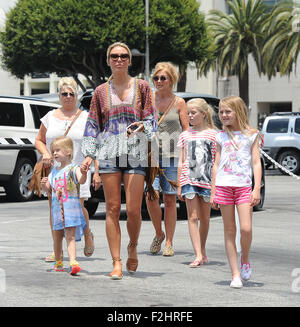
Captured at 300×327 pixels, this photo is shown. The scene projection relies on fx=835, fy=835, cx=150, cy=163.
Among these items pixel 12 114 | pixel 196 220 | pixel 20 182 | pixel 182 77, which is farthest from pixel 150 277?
pixel 182 77

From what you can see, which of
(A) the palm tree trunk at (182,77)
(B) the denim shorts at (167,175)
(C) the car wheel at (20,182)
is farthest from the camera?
(A) the palm tree trunk at (182,77)

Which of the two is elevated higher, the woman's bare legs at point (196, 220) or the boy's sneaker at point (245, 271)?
the woman's bare legs at point (196, 220)

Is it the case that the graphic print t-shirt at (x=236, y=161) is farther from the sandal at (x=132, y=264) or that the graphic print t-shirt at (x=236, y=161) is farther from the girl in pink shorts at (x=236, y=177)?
the sandal at (x=132, y=264)

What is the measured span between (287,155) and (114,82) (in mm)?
20465

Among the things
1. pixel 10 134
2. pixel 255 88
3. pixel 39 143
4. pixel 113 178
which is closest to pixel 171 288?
pixel 113 178

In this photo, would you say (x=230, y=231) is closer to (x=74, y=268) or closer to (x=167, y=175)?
(x=74, y=268)

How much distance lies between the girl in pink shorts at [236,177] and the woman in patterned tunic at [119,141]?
2.14ft

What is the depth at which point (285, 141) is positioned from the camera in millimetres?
26688

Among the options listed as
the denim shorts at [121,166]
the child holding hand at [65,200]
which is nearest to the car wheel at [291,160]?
the child holding hand at [65,200]

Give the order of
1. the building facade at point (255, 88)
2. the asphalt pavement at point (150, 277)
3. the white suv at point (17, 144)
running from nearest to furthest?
the asphalt pavement at point (150, 277)
the white suv at point (17, 144)
the building facade at point (255, 88)

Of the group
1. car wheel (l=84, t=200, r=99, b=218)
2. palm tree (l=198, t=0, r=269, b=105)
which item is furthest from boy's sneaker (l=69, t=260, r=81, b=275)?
palm tree (l=198, t=0, r=269, b=105)

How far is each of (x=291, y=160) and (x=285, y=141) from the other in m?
0.65

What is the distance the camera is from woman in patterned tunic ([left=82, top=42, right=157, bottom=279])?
22.5 ft

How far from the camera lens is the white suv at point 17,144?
15.6 meters
